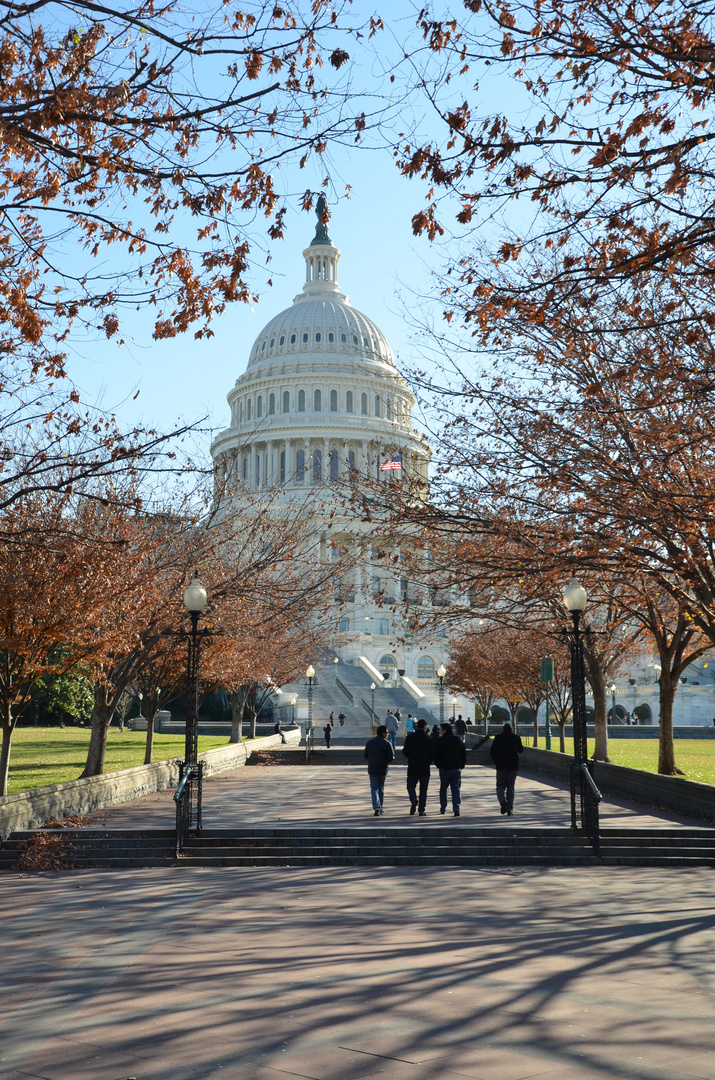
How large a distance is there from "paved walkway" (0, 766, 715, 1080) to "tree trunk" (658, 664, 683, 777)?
1179 centimetres

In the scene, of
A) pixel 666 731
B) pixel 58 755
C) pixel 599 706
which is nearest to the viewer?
pixel 666 731

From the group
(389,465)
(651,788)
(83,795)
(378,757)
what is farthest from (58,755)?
(651,788)

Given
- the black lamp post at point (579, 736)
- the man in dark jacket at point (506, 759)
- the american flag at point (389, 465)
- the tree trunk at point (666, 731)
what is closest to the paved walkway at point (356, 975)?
the black lamp post at point (579, 736)

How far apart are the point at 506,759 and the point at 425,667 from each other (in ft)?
257

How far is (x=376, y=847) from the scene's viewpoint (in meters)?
14.6

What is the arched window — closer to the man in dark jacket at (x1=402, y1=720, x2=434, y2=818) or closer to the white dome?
the white dome

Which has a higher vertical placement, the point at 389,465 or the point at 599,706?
the point at 389,465

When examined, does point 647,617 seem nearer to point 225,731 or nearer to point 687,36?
point 687,36

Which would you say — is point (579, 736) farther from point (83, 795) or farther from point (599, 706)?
point (599, 706)

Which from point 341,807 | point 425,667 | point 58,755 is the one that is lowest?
point 341,807

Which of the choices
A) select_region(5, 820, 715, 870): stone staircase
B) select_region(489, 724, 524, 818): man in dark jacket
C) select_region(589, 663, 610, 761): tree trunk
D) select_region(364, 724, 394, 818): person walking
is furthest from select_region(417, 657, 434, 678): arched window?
select_region(5, 820, 715, 870): stone staircase

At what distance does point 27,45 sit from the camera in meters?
8.84

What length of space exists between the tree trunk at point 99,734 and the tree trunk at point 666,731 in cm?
1326

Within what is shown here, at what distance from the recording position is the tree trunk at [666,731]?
24.8 meters
